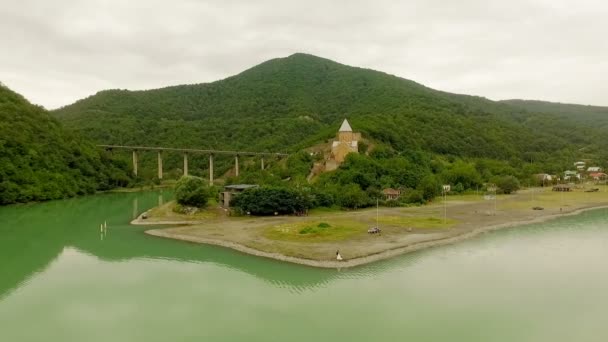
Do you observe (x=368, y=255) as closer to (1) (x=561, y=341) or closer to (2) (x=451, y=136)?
(1) (x=561, y=341)

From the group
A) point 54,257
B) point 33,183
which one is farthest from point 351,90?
point 54,257

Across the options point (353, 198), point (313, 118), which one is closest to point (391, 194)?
point (353, 198)

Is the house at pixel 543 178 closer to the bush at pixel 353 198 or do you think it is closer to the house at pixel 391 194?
the house at pixel 391 194

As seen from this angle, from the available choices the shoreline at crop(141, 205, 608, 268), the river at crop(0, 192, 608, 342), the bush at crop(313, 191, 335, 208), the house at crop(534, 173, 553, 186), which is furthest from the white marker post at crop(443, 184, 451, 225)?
the house at crop(534, 173, 553, 186)

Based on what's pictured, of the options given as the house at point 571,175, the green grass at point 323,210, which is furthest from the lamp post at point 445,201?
the house at point 571,175

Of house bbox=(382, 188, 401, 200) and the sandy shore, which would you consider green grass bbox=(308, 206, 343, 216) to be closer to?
the sandy shore

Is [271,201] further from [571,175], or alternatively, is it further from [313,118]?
[313,118]
